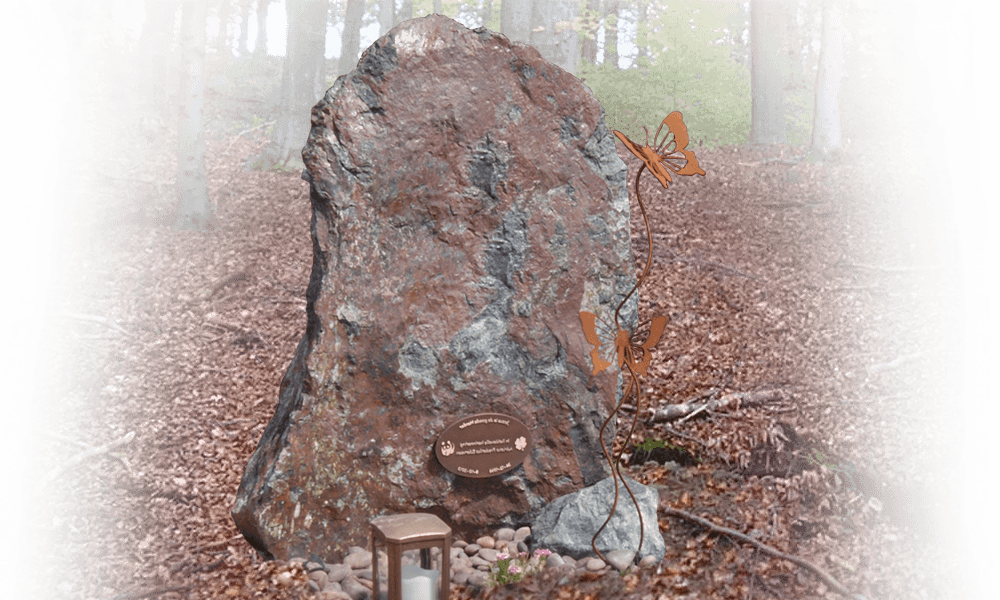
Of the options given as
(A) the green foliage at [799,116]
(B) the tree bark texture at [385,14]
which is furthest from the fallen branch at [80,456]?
(A) the green foliage at [799,116]

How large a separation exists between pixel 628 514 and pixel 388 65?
2823 millimetres

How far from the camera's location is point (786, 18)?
863 cm

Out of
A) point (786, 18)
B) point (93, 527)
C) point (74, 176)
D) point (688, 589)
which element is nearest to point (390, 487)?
point (688, 589)

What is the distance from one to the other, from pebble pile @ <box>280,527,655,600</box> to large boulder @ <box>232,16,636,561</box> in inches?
3.5

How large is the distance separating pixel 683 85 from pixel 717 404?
5109 mm

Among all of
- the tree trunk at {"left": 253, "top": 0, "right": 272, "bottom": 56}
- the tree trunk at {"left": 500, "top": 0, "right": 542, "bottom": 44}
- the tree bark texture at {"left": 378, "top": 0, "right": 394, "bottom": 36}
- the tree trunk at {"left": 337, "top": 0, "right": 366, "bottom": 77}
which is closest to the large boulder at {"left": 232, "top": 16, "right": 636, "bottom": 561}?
the tree trunk at {"left": 500, "top": 0, "right": 542, "bottom": 44}

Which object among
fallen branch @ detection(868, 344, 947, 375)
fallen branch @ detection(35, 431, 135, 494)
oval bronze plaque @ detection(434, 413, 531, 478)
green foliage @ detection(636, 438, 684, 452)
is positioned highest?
fallen branch @ detection(868, 344, 947, 375)

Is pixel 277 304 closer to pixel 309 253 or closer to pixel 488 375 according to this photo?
pixel 309 253

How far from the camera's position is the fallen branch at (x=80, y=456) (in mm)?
4746

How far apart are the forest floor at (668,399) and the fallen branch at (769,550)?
0.04 m

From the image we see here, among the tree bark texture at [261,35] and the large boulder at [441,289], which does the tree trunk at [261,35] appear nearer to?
the tree bark texture at [261,35]

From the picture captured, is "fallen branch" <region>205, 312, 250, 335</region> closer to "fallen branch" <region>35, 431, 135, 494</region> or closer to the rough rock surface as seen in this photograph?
"fallen branch" <region>35, 431, 135, 494</region>

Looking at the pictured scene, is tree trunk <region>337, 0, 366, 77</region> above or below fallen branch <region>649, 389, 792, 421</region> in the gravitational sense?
above

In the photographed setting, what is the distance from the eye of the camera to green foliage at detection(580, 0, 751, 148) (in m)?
8.72
